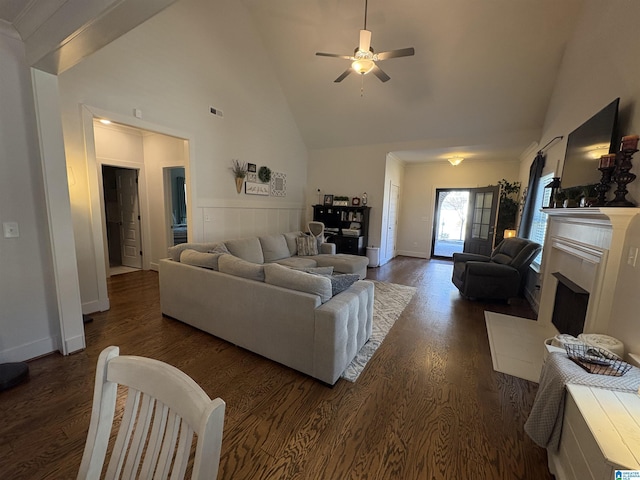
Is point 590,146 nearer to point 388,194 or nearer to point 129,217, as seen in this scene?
point 388,194

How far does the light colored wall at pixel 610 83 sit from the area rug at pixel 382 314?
183cm

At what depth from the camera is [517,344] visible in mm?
2912

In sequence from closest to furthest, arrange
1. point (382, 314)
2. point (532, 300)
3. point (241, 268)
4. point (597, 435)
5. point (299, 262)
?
point (597, 435), point (241, 268), point (382, 314), point (532, 300), point (299, 262)

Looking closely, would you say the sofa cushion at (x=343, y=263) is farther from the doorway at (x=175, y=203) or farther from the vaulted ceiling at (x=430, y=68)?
the vaulted ceiling at (x=430, y=68)

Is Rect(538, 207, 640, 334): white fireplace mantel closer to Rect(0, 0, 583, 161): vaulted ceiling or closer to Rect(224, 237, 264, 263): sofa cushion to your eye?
Rect(0, 0, 583, 161): vaulted ceiling

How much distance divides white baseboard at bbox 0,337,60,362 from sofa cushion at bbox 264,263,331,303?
2057 millimetres

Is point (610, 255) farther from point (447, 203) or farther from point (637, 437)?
point (447, 203)

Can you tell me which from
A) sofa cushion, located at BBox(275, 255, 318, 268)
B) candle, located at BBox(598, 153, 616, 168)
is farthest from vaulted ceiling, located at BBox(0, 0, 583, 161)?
sofa cushion, located at BBox(275, 255, 318, 268)

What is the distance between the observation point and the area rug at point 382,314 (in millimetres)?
2427

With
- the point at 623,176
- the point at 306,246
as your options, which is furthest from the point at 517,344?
the point at 306,246

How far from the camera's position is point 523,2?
10.8ft

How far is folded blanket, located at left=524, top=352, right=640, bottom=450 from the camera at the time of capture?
142 cm

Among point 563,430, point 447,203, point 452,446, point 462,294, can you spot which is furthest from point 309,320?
point 447,203

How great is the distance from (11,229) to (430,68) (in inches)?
216
